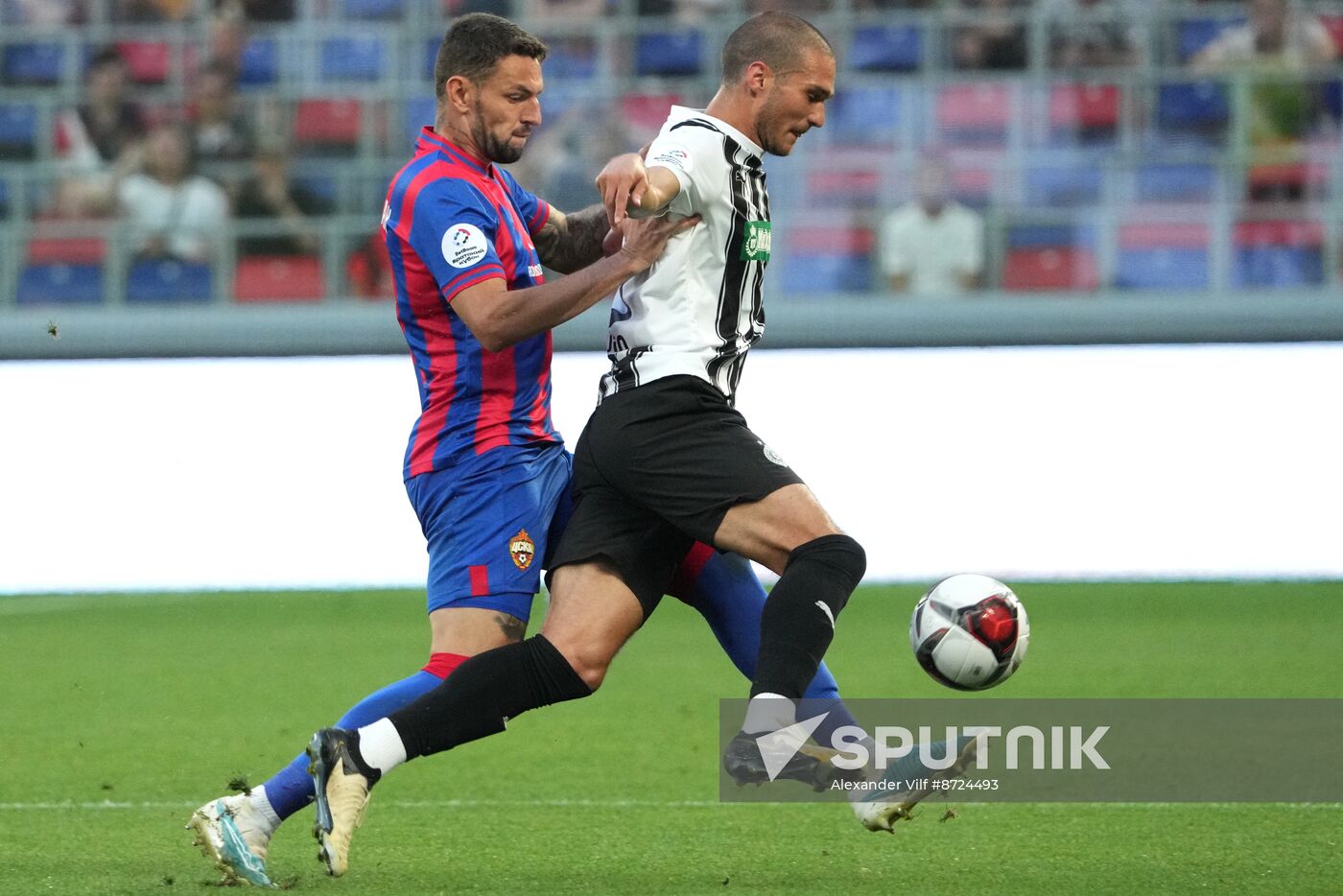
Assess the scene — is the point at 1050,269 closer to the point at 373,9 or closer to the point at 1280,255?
the point at 1280,255

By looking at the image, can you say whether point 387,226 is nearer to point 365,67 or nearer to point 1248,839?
point 1248,839

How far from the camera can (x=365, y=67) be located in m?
12.6

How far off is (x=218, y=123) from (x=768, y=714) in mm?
9038

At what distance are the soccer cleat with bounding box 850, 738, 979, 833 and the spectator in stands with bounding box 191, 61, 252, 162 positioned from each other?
351 inches

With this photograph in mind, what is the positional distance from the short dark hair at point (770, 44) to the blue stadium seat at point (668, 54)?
8.59 metres

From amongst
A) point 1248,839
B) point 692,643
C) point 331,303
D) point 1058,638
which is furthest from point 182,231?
point 1248,839

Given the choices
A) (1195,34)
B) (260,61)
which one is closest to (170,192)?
(260,61)

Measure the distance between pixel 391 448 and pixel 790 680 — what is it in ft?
18.0

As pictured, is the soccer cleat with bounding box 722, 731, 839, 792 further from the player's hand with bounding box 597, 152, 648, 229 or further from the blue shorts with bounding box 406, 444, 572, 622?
the player's hand with bounding box 597, 152, 648, 229

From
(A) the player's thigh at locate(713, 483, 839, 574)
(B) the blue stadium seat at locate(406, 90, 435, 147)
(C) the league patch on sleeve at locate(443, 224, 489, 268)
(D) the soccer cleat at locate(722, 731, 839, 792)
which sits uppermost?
(B) the blue stadium seat at locate(406, 90, 435, 147)

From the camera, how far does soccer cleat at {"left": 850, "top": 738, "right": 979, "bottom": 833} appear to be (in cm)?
358

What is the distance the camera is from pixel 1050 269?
10.9 m

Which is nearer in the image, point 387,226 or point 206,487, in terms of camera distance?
point 387,226

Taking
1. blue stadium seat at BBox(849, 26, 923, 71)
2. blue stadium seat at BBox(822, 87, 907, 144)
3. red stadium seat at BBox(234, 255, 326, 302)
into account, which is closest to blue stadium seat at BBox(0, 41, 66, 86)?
red stadium seat at BBox(234, 255, 326, 302)
